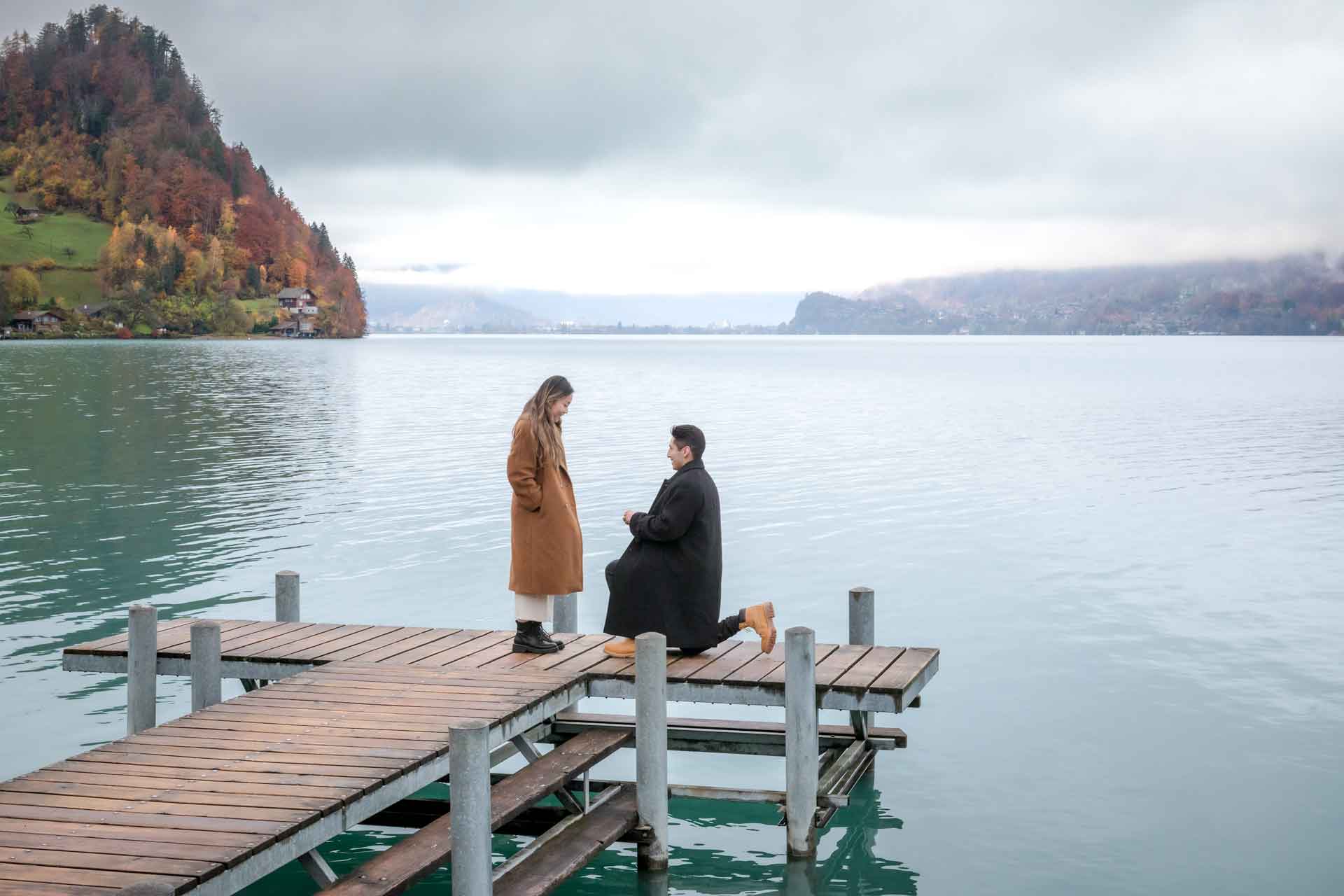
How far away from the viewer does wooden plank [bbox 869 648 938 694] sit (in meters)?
10.0

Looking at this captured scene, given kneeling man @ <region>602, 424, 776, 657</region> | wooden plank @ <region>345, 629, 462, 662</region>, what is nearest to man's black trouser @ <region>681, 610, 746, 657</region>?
kneeling man @ <region>602, 424, 776, 657</region>

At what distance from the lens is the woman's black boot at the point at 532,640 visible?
11.4 meters

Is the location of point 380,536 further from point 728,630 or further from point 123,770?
point 123,770

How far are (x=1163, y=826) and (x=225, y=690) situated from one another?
10.8m

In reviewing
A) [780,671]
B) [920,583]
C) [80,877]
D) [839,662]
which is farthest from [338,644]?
[920,583]

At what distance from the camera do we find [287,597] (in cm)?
1305

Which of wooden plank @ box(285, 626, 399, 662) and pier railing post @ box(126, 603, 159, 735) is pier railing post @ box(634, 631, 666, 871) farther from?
pier railing post @ box(126, 603, 159, 735)

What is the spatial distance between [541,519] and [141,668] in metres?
3.60

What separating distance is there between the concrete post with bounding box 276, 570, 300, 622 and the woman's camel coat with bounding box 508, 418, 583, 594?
2.97 metres

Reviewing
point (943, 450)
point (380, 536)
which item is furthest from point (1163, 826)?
point (943, 450)

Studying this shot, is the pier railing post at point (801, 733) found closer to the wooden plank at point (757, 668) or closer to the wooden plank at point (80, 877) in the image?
the wooden plank at point (757, 668)

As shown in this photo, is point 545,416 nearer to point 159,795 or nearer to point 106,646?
point 159,795

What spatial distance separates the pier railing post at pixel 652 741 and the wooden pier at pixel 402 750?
2cm

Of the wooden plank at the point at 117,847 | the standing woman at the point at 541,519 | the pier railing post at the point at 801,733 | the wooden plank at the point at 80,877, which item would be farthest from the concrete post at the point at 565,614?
the wooden plank at the point at 80,877
